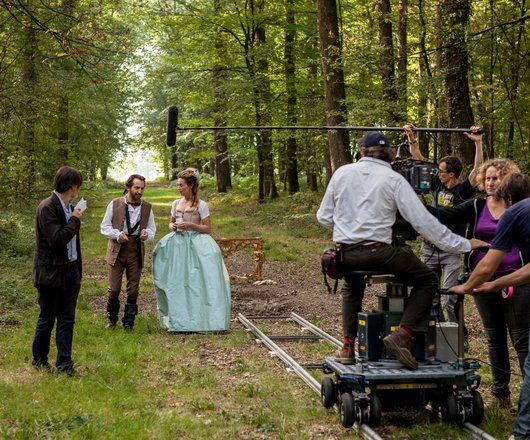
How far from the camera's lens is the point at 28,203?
18844 mm

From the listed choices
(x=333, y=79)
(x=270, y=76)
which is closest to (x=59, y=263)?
(x=333, y=79)

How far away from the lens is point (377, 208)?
5.85 metres

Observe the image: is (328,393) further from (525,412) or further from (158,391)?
(158,391)

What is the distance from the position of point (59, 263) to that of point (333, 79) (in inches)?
590

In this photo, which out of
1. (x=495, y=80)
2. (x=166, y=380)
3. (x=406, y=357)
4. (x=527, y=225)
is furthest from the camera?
(x=495, y=80)

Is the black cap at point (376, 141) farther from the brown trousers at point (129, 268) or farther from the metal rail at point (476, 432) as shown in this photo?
the brown trousers at point (129, 268)

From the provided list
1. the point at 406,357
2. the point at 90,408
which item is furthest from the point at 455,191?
the point at 90,408

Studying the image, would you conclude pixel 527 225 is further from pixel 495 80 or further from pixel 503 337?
pixel 495 80

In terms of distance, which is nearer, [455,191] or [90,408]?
[90,408]

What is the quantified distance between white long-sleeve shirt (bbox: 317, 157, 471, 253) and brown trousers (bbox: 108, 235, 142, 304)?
461 cm

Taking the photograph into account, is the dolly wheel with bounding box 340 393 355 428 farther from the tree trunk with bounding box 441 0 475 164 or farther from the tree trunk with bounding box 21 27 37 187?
the tree trunk with bounding box 21 27 37 187

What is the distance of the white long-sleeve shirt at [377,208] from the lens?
18.8 ft

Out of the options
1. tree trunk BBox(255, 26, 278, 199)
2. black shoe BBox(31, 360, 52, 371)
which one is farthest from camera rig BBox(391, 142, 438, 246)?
tree trunk BBox(255, 26, 278, 199)

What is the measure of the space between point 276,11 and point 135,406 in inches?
985
